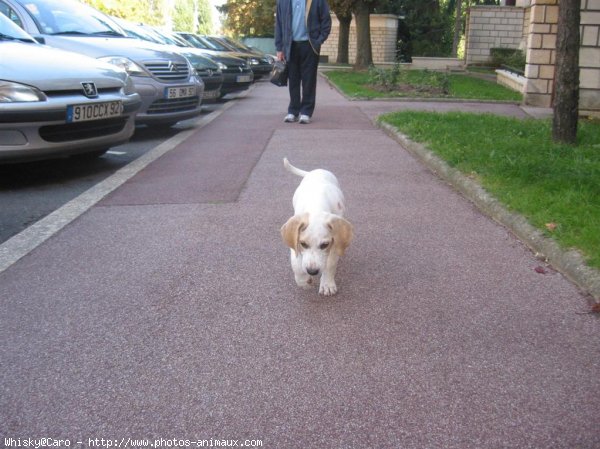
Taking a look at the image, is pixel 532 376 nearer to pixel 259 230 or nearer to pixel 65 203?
pixel 259 230

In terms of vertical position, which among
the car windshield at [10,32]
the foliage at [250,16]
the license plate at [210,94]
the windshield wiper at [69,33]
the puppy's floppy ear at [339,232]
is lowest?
the puppy's floppy ear at [339,232]

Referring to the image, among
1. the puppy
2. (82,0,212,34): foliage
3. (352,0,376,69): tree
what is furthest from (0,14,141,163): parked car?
(352,0,376,69): tree

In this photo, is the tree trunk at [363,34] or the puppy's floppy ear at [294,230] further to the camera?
the tree trunk at [363,34]

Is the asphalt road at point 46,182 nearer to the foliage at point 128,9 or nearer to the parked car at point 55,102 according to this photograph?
the parked car at point 55,102

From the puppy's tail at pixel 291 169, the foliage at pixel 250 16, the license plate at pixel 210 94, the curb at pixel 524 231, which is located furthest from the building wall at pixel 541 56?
the foliage at pixel 250 16

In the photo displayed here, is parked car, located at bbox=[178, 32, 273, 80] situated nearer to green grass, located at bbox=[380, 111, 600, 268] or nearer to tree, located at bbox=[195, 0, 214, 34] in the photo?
green grass, located at bbox=[380, 111, 600, 268]

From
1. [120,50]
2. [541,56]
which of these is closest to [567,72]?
[120,50]

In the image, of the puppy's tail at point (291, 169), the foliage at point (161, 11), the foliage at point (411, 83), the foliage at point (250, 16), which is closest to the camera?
the puppy's tail at point (291, 169)

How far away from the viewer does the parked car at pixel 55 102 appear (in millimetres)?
5797

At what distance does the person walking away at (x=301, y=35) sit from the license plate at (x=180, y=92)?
1718mm

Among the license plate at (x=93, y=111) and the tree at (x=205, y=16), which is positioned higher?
the tree at (x=205, y=16)

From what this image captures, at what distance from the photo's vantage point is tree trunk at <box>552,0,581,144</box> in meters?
7.23

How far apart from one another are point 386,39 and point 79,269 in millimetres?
46460

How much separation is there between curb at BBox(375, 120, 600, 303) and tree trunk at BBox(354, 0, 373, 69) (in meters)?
23.0
